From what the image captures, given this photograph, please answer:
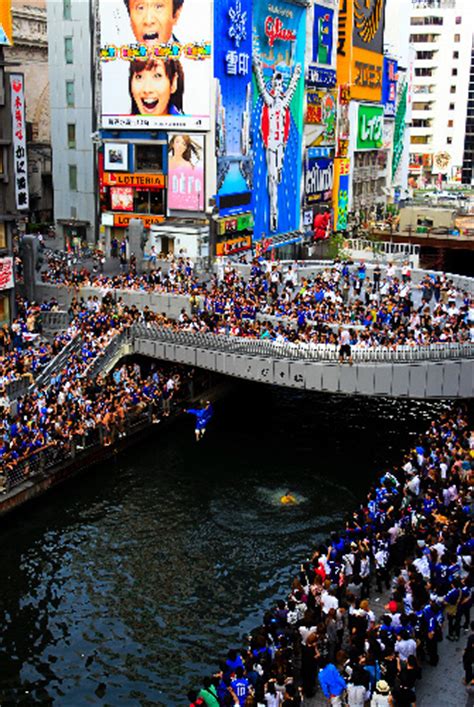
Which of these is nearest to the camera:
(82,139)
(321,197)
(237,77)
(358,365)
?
(358,365)

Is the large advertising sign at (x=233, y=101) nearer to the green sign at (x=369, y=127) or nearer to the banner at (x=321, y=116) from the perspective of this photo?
the banner at (x=321, y=116)

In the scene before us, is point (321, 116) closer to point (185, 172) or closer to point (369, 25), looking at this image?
point (369, 25)

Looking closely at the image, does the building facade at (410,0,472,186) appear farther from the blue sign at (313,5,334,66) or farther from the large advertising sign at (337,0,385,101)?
the blue sign at (313,5,334,66)

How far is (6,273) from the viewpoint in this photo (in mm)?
46875

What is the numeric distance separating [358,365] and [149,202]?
115 ft

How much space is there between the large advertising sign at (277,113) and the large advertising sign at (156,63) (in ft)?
27.1

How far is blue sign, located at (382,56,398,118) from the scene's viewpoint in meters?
108

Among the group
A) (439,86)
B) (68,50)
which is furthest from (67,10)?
(439,86)

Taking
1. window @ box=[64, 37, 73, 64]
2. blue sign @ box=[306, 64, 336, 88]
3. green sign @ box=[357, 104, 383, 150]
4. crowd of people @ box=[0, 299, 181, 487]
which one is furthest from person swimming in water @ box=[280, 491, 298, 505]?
green sign @ box=[357, 104, 383, 150]

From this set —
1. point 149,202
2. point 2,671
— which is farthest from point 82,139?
point 2,671

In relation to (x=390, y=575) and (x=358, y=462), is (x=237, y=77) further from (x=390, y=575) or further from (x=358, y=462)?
(x=390, y=575)

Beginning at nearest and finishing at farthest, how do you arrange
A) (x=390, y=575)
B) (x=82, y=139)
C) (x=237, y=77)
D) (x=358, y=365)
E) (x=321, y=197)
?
(x=390, y=575) → (x=358, y=365) → (x=237, y=77) → (x=82, y=139) → (x=321, y=197)

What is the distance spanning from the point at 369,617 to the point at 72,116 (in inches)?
2394

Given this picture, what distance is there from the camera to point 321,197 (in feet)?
296
